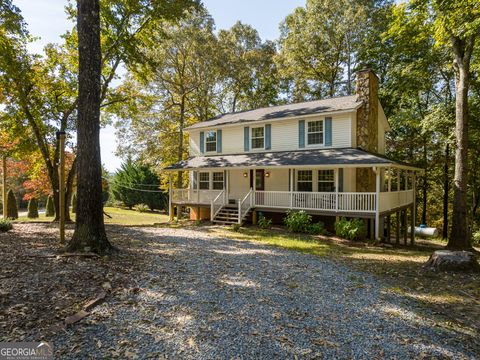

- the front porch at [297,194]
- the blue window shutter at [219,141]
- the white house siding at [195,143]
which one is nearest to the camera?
the front porch at [297,194]

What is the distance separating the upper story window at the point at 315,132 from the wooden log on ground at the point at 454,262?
8.57 meters

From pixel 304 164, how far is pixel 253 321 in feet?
31.7

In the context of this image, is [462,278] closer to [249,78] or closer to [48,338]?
[48,338]

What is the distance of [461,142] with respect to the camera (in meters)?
11.2

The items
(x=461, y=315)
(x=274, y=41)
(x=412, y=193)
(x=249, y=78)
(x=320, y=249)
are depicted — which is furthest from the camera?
(x=274, y=41)

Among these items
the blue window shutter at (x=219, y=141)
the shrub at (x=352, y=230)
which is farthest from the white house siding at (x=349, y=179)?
the blue window shutter at (x=219, y=141)

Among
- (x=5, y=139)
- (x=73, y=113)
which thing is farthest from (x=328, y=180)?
(x=5, y=139)

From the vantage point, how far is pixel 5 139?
52.4ft

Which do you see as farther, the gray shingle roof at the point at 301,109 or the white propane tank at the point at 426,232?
the white propane tank at the point at 426,232

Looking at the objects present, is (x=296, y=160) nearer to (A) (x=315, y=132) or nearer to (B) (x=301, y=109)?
(A) (x=315, y=132)

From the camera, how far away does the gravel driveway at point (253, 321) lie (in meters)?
3.27

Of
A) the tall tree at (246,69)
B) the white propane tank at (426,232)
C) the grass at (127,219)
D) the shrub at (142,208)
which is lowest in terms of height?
the white propane tank at (426,232)

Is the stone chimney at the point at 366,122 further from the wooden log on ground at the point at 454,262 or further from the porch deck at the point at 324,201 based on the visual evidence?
the wooden log on ground at the point at 454,262

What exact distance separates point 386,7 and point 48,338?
28212 mm
